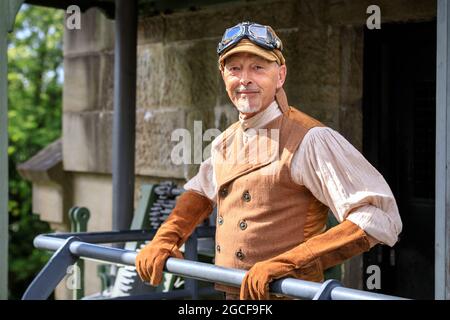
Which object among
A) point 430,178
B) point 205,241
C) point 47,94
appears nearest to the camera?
point 430,178

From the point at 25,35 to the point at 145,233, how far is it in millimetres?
10865

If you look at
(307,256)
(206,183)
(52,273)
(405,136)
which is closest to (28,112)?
(405,136)

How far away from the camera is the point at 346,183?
2.93 m

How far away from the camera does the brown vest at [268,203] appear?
307cm

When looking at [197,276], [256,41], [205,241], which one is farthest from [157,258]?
[205,241]

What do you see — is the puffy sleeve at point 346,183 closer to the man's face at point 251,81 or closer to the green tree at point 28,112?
the man's face at point 251,81


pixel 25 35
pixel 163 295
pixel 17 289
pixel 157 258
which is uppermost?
pixel 25 35

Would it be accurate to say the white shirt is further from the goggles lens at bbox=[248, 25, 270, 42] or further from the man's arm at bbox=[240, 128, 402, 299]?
the goggles lens at bbox=[248, 25, 270, 42]

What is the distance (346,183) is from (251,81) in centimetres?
48

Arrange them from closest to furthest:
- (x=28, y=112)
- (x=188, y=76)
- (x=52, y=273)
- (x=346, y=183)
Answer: (x=346, y=183) → (x=52, y=273) → (x=188, y=76) → (x=28, y=112)

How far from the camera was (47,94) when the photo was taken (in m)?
14.4

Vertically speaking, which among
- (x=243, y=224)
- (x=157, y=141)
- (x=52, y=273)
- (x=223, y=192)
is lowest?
(x=52, y=273)

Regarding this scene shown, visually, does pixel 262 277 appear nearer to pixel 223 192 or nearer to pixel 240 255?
pixel 240 255

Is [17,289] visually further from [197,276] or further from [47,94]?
[197,276]
